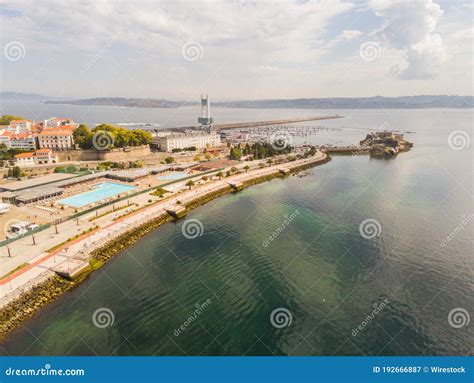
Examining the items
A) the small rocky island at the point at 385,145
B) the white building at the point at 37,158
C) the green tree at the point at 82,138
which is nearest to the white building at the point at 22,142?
the white building at the point at 37,158

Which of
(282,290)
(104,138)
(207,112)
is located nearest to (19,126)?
(104,138)

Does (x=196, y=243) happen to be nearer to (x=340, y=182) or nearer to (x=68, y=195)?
(x=68, y=195)

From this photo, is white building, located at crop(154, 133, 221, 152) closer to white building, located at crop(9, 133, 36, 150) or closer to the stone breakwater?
white building, located at crop(9, 133, 36, 150)

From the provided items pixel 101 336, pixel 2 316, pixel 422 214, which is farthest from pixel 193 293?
pixel 422 214

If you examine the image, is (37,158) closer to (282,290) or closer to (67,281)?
(67,281)

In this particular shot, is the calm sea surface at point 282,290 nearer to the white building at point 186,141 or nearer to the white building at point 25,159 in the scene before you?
the white building at point 25,159
